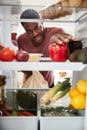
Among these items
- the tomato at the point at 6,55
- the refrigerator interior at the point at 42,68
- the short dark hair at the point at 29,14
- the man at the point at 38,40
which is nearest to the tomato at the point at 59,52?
the refrigerator interior at the point at 42,68

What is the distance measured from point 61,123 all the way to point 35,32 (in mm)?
651

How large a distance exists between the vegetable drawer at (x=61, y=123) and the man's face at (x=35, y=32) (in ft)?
1.95

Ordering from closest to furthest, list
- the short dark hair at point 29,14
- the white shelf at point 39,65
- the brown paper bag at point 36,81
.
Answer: the white shelf at point 39,65 → the short dark hair at point 29,14 → the brown paper bag at point 36,81

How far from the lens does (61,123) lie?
0.92 meters

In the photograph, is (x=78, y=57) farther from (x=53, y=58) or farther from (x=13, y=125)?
(x=13, y=125)

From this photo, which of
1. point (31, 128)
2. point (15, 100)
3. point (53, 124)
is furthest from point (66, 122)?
point (15, 100)

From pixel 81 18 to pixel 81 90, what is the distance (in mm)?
429

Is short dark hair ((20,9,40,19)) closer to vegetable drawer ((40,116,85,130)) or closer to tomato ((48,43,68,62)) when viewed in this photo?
tomato ((48,43,68,62))

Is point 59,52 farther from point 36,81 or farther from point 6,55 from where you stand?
point 36,81

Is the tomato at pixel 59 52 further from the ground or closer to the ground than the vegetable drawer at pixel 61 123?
further from the ground

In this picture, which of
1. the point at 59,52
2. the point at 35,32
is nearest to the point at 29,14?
the point at 35,32

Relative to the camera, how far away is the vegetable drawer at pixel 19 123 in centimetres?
91

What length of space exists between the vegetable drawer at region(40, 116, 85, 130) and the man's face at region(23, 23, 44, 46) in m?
0.60

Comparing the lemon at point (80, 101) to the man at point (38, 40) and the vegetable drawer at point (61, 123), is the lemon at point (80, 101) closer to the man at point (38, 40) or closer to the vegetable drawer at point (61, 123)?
the vegetable drawer at point (61, 123)
